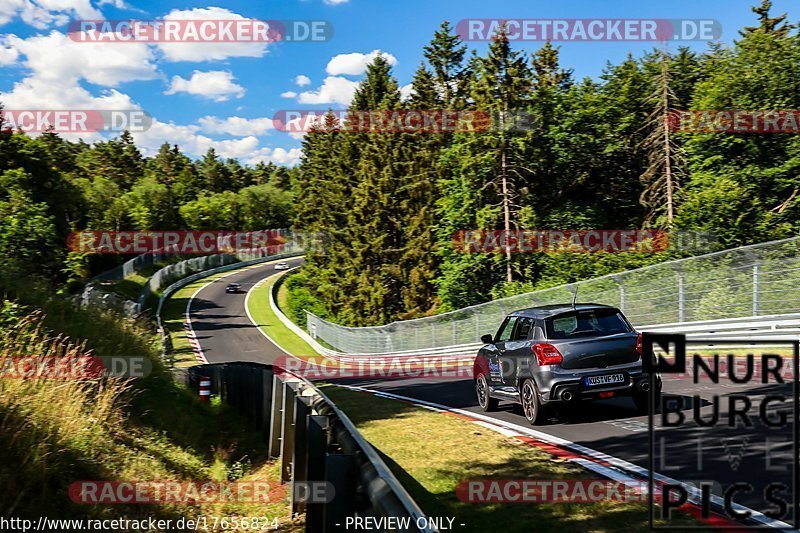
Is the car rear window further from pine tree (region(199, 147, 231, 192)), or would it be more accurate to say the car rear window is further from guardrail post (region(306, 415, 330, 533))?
pine tree (region(199, 147, 231, 192))

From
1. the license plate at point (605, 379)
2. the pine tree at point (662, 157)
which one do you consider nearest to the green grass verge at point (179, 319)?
the license plate at point (605, 379)

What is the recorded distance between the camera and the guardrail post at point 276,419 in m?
9.13

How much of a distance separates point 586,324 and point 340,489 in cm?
606

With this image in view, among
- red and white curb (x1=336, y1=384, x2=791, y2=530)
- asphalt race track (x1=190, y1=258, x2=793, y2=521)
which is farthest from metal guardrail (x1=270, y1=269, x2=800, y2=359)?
red and white curb (x1=336, y1=384, x2=791, y2=530)

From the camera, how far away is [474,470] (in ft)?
23.4

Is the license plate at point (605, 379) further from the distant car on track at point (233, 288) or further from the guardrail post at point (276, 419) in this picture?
the distant car on track at point (233, 288)

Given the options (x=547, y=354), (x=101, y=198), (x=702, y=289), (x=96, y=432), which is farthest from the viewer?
(x=101, y=198)

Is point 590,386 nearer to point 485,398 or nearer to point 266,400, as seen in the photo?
point 485,398

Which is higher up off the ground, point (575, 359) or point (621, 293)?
point (621, 293)

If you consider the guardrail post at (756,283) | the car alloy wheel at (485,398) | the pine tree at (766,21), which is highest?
the pine tree at (766,21)

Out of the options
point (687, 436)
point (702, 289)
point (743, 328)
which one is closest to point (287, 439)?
point (687, 436)

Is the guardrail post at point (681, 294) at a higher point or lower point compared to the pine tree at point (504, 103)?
lower

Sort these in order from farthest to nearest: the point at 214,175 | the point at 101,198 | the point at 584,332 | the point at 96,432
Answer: the point at 214,175
the point at 101,198
the point at 584,332
the point at 96,432

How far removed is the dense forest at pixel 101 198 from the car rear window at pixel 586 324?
906 centimetres
